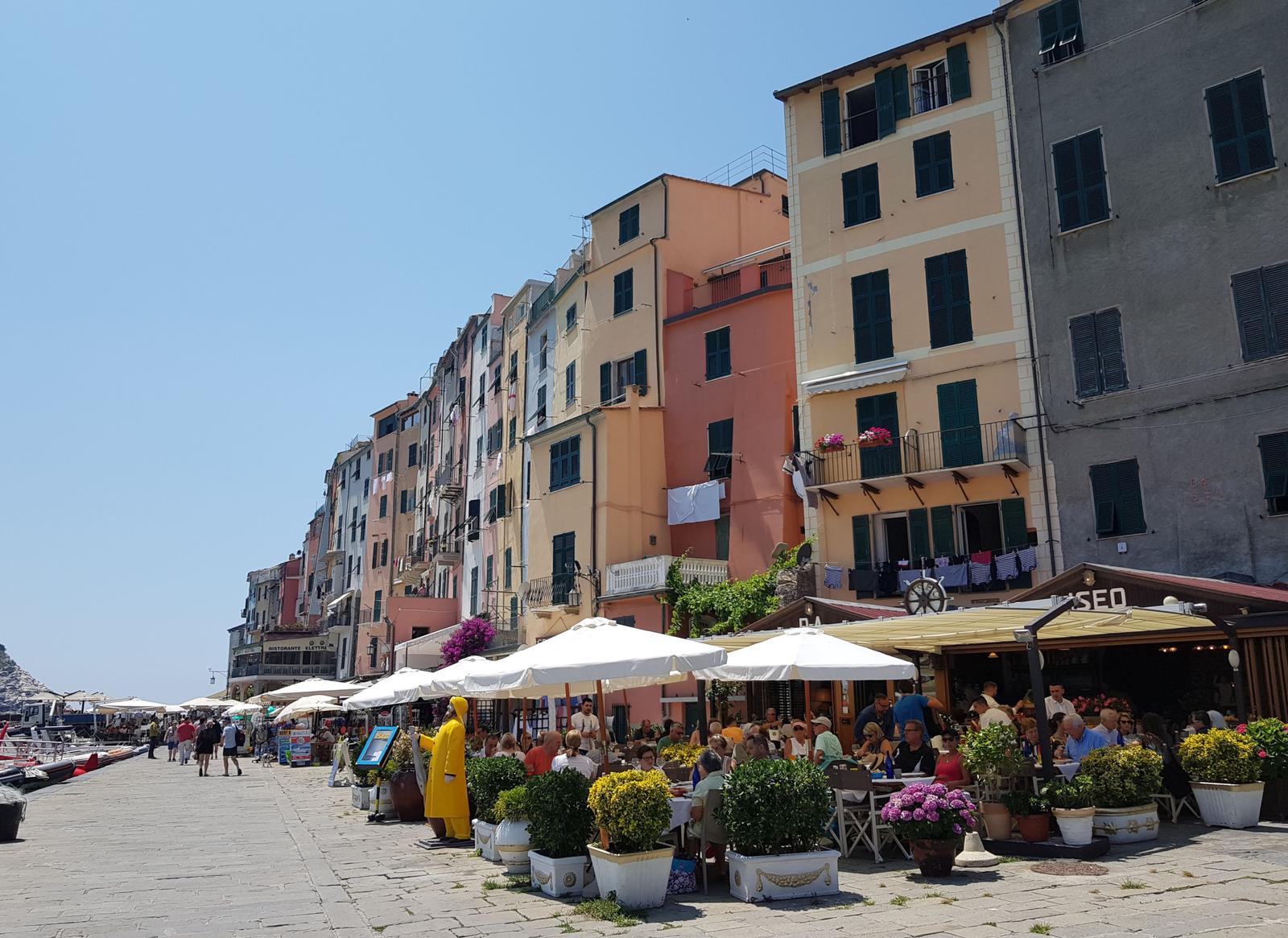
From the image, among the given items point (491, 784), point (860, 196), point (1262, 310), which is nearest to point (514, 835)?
point (491, 784)

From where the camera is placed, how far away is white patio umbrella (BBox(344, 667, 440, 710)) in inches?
655

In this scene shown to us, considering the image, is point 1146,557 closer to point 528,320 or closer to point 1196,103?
point 1196,103

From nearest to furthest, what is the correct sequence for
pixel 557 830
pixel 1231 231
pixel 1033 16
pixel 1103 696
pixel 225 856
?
pixel 557 830
pixel 225 856
pixel 1103 696
pixel 1231 231
pixel 1033 16

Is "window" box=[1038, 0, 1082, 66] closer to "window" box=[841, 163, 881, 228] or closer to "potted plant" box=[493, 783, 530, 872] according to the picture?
"window" box=[841, 163, 881, 228]

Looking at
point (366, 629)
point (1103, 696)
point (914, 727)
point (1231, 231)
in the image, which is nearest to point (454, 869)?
point (914, 727)

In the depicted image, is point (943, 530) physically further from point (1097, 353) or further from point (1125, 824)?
point (1125, 824)

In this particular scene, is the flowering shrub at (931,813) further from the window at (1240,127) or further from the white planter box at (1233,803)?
the window at (1240,127)

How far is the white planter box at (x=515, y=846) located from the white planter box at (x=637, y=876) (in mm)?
2052

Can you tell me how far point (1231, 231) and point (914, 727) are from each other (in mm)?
13541

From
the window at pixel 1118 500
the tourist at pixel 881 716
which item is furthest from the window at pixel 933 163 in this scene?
the tourist at pixel 881 716

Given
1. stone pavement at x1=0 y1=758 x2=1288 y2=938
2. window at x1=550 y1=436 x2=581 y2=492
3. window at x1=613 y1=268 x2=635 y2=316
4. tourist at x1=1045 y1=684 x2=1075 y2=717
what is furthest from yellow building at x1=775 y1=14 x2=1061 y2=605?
stone pavement at x1=0 y1=758 x2=1288 y2=938

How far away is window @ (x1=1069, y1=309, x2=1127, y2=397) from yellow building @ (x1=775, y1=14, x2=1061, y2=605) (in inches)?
41.0

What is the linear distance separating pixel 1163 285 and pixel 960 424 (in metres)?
4.91

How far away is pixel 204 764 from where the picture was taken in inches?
1256
